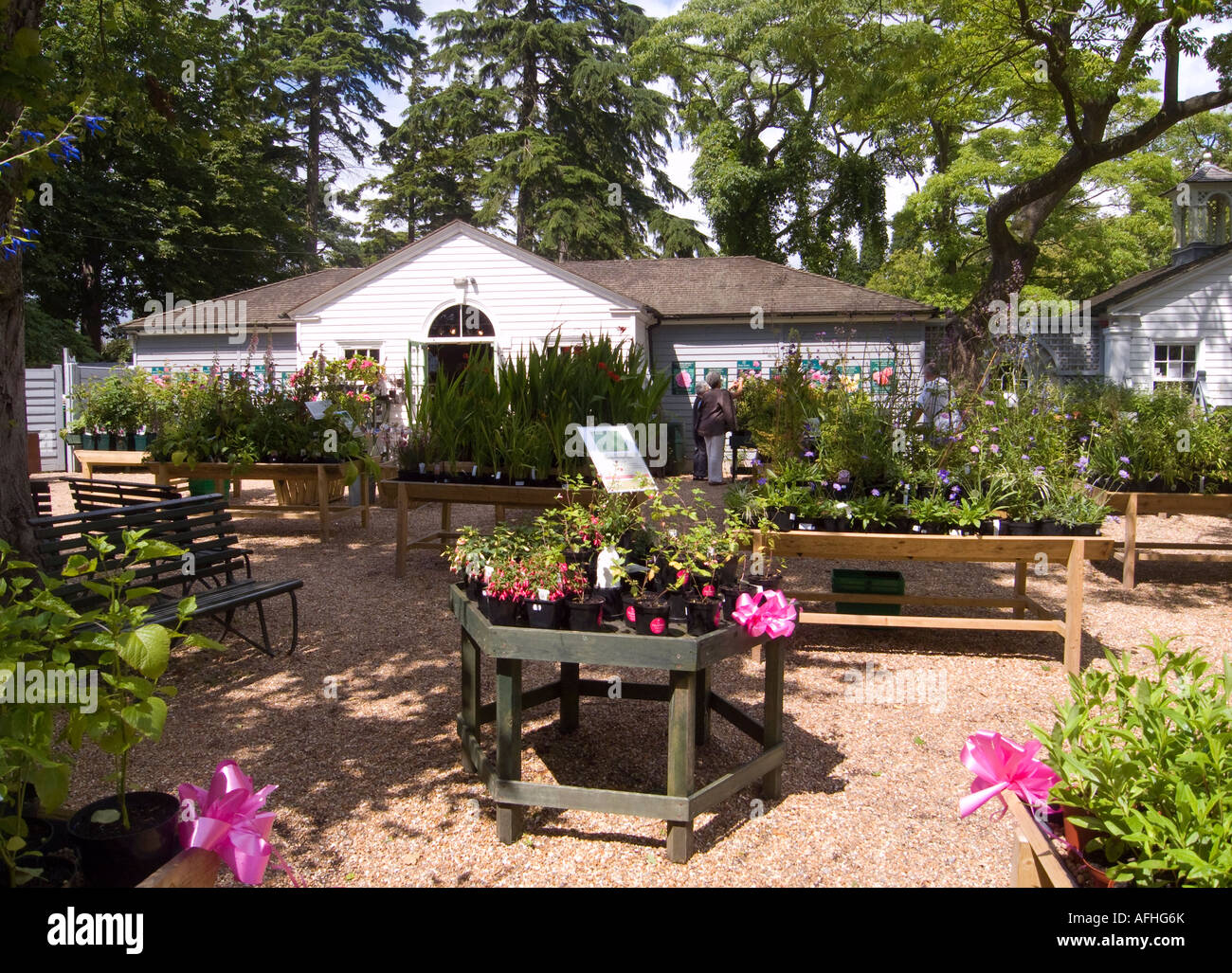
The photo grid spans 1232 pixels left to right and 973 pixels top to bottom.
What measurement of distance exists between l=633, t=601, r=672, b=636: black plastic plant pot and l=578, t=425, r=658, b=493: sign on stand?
106 centimetres

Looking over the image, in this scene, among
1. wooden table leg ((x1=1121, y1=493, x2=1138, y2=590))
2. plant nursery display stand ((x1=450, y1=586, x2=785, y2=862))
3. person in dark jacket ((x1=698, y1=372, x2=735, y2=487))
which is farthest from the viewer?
person in dark jacket ((x1=698, y1=372, x2=735, y2=487))

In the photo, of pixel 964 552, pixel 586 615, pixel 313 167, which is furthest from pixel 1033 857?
pixel 313 167

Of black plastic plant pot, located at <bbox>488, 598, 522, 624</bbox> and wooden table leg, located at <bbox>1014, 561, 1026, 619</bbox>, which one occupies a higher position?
black plastic plant pot, located at <bbox>488, 598, 522, 624</bbox>

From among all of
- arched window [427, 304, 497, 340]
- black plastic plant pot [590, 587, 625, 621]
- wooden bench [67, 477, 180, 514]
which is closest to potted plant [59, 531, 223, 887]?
black plastic plant pot [590, 587, 625, 621]

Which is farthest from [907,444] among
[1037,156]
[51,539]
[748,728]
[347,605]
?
[1037,156]

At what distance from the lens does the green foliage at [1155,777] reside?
1721 mm

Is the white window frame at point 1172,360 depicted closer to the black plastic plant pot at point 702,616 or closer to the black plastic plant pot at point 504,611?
the black plastic plant pot at point 702,616

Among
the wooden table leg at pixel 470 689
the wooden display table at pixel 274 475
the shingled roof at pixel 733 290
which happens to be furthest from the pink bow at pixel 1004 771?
the shingled roof at pixel 733 290

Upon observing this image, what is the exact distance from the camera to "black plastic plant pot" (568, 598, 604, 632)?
A: 339 cm

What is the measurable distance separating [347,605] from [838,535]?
371 cm

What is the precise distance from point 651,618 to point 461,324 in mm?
14603

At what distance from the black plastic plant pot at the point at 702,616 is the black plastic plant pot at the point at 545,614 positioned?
0.49 metres

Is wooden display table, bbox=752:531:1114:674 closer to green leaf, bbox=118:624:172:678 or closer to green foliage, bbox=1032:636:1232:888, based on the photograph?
green foliage, bbox=1032:636:1232:888
